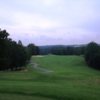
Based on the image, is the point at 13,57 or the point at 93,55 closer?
the point at 13,57

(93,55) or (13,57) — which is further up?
(13,57)

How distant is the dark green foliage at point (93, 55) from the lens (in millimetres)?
98856

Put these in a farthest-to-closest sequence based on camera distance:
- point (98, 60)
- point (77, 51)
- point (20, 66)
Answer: point (77, 51)
point (98, 60)
point (20, 66)

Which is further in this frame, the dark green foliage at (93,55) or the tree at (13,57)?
the dark green foliage at (93,55)

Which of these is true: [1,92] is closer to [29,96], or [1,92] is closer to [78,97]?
[29,96]

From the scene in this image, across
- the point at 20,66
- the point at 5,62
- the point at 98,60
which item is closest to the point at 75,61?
the point at 98,60

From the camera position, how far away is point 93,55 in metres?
102

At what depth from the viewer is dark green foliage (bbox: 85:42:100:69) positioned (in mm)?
98856

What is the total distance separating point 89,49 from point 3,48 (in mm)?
54629

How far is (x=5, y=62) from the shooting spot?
57.4 metres

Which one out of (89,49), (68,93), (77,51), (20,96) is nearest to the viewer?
(20,96)

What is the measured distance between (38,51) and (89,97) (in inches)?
5776

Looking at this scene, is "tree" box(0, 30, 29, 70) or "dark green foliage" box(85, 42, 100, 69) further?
"dark green foliage" box(85, 42, 100, 69)

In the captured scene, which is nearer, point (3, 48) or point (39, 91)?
point (39, 91)
